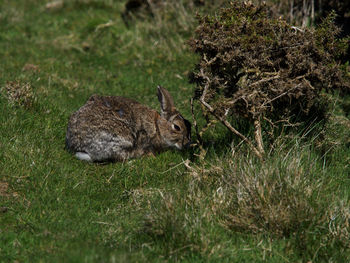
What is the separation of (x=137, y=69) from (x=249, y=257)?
297 inches

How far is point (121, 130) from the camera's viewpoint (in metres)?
8.14

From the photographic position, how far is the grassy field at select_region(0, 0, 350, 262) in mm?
5391

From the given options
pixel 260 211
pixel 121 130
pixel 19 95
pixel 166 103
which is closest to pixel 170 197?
pixel 260 211

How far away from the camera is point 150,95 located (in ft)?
35.4

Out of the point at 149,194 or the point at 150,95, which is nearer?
the point at 149,194

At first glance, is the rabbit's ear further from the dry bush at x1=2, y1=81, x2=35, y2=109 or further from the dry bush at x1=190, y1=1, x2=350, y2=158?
the dry bush at x1=2, y1=81, x2=35, y2=109

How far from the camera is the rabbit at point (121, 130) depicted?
7.84 metres

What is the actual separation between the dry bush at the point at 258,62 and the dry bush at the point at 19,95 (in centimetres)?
305

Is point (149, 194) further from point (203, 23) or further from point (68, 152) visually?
point (203, 23)

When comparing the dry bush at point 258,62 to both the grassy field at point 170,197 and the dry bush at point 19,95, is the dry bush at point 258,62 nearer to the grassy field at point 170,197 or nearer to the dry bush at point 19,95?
the grassy field at point 170,197

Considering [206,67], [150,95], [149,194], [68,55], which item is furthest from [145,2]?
[149,194]

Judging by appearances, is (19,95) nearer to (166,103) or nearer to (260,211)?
(166,103)

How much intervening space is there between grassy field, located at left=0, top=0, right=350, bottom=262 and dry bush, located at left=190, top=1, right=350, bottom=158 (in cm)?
61

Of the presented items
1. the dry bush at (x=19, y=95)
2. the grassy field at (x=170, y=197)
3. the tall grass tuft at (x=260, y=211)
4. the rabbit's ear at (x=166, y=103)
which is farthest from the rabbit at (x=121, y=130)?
the tall grass tuft at (x=260, y=211)
